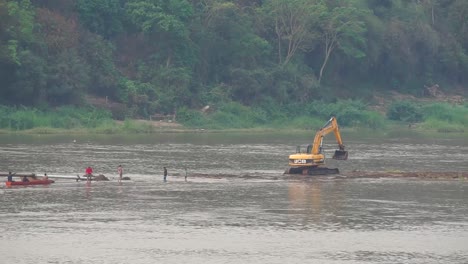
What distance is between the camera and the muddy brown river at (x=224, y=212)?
4234 cm

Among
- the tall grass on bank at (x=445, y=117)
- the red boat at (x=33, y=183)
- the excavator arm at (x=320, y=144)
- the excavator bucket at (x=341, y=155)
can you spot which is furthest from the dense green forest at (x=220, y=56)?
the excavator bucket at (x=341, y=155)

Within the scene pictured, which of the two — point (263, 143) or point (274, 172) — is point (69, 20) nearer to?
point (263, 143)

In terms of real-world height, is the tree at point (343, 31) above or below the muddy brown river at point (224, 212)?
above

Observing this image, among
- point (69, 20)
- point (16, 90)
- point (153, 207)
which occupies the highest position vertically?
point (69, 20)

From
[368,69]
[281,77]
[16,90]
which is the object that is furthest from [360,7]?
[16,90]

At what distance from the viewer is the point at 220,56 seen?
385 feet

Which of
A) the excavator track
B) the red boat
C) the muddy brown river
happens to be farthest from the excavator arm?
the red boat

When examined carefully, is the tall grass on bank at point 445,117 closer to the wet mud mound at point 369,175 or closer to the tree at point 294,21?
the tree at point 294,21

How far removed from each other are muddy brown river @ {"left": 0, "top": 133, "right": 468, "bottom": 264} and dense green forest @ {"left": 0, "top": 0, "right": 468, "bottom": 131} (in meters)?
20.5

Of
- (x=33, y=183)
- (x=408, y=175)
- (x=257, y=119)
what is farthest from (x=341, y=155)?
(x=257, y=119)

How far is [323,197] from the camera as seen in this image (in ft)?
187

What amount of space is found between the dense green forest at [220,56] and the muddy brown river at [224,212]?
20505mm

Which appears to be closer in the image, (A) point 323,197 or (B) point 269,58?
(A) point 323,197

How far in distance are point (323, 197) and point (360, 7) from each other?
74314 millimetres
